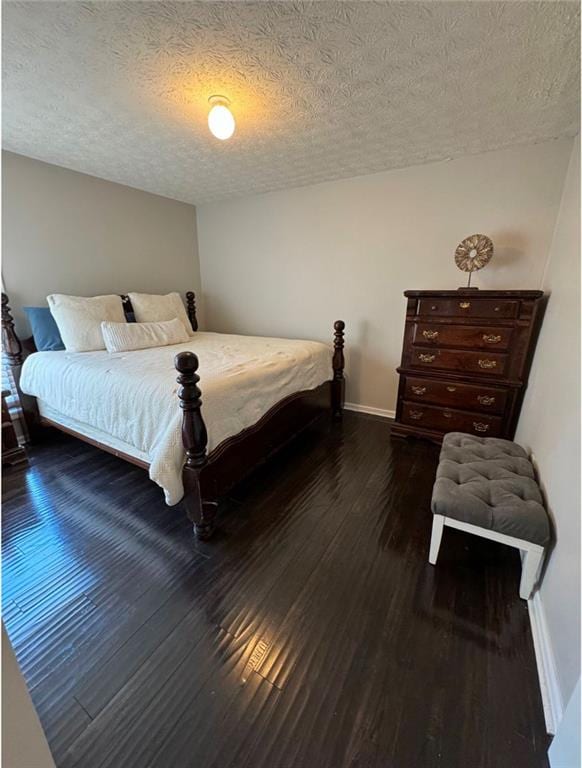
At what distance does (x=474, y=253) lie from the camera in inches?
92.6

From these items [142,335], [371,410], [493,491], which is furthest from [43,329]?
[493,491]

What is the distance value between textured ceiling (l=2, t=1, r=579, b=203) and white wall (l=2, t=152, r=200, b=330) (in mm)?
267

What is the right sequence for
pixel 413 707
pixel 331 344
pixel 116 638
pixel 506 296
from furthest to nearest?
1. pixel 331 344
2. pixel 506 296
3. pixel 116 638
4. pixel 413 707

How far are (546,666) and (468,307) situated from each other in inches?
79.7

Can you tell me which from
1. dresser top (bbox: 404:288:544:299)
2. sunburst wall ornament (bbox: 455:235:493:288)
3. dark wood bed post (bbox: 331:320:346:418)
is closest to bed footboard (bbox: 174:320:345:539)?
dark wood bed post (bbox: 331:320:346:418)

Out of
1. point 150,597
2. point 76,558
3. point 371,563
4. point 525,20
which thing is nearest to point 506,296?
point 525,20

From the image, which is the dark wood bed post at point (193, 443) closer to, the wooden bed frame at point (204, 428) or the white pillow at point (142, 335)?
the wooden bed frame at point (204, 428)

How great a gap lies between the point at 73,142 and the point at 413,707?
12.1 ft

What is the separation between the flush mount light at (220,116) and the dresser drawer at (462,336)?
6.06 feet

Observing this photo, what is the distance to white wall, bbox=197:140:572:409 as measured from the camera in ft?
7.89

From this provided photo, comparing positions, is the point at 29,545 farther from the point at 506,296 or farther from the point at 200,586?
the point at 506,296

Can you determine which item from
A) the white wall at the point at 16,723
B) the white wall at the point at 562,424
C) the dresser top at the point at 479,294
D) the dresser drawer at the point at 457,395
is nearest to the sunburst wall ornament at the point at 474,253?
the dresser top at the point at 479,294

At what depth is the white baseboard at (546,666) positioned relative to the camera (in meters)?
0.97

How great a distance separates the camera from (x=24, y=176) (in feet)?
8.33
